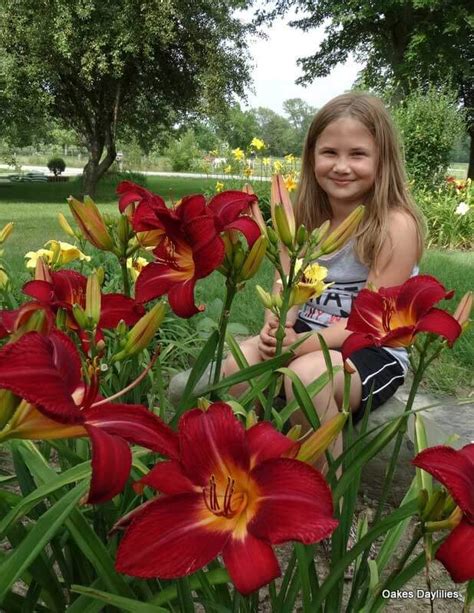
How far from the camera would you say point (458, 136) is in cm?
1012

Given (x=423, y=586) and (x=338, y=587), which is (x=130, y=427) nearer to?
(x=338, y=587)

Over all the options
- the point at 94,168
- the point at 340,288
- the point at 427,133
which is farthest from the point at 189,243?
the point at 94,168

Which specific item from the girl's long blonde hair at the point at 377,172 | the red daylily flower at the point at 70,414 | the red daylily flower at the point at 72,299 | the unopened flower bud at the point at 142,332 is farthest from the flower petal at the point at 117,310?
the girl's long blonde hair at the point at 377,172

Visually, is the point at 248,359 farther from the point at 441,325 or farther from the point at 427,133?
the point at 427,133

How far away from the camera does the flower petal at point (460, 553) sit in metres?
0.63

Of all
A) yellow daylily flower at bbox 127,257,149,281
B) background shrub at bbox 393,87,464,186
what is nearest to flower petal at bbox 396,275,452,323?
yellow daylily flower at bbox 127,257,149,281

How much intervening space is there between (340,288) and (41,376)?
1.89m

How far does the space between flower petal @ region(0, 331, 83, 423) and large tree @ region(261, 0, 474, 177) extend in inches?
663

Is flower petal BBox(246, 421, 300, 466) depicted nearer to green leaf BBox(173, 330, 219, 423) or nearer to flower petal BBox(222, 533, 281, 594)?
flower petal BBox(222, 533, 281, 594)

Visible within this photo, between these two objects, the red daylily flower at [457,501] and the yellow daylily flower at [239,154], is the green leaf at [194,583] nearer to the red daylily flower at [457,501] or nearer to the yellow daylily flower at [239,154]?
the red daylily flower at [457,501]

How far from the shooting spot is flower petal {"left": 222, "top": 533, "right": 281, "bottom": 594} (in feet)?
1.96

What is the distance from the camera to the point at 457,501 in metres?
0.63

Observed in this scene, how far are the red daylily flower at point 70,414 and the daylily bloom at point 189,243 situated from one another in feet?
1.10

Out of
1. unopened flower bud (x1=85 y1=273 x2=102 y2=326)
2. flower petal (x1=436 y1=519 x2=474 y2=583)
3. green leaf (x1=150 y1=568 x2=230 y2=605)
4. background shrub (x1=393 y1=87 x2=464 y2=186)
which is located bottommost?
green leaf (x1=150 y1=568 x2=230 y2=605)
